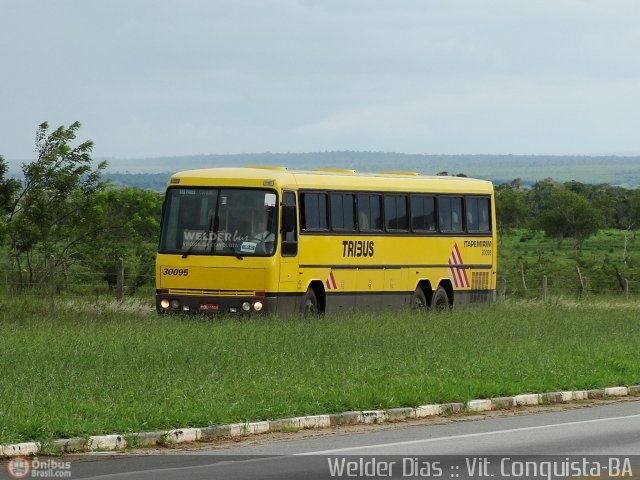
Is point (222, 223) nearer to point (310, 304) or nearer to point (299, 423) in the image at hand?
point (310, 304)

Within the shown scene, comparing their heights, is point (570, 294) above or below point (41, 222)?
below

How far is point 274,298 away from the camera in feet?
99.9

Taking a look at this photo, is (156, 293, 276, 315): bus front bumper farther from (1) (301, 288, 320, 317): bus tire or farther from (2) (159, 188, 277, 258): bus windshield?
(1) (301, 288, 320, 317): bus tire

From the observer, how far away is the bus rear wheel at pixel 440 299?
3609 cm

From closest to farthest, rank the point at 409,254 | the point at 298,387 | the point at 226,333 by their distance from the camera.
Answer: the point at 298,387
the point at 226,333
the point at 409,254

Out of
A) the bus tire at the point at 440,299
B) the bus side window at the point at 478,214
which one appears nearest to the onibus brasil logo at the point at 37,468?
the bus tire at the point at 440,299

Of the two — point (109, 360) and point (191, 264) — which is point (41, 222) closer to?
point (191, 264)

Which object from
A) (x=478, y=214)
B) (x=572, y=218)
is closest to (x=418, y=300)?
(x=478, y=214)

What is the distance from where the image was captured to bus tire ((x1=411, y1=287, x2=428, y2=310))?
116 feet

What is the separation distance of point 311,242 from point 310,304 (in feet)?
4.45

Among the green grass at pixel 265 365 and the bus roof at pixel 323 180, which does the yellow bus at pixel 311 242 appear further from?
the green grass at pixel 265 365

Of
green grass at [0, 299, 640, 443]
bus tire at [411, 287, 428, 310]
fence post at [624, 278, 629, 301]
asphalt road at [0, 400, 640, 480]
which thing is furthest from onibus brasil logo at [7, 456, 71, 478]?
fence post at [624, 278, 629, 301]

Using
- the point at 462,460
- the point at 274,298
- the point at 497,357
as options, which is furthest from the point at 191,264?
the point at 462,460

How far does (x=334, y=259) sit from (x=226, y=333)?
8.01m
